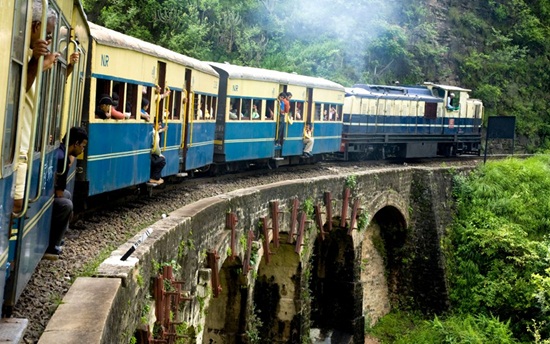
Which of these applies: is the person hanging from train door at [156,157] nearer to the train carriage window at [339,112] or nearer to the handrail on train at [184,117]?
the handrail on train at [184,117]

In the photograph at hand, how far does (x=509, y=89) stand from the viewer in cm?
4278

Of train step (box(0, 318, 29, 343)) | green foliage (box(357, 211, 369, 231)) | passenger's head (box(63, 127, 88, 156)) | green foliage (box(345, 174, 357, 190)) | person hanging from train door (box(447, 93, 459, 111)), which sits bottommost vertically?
green foliage (box(357, 211, 369, 231))

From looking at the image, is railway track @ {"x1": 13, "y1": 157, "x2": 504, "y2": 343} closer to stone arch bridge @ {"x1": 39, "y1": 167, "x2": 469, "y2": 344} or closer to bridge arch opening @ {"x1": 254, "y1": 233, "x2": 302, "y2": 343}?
stone arch bridge @ {"x1": 39, "y1": 167, "x2": 469, "y2": 344}

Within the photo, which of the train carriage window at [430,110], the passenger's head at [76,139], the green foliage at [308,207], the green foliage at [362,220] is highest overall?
the train carriage window at [430,110]

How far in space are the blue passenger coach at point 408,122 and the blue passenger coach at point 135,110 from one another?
12604 mm

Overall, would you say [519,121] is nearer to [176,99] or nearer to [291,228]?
[291,228]

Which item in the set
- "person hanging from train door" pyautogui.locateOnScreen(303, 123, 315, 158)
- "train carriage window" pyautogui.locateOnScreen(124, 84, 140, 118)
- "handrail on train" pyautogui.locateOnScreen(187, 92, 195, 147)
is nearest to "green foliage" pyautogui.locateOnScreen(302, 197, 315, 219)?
"handrail on train" pyautogui.locateOnScreen(187, 92, 195, 147)

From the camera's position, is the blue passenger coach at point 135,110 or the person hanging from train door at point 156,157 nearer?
the blue passenger coach at point 135,110

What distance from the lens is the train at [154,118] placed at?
15.3 feet

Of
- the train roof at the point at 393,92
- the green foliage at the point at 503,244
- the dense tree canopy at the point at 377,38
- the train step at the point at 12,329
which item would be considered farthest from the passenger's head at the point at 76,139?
the dense tree canopy at the point at 377,38

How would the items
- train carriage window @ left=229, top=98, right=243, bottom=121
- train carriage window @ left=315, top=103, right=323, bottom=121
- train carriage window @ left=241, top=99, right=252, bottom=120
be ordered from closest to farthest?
train carriage window @ left=229, top=98, right=243, bottom=121, train carriage window @ left=241, top=99, right=252, bottom=120, train carriage window @ left=315, top=103, right=323, bottom=121

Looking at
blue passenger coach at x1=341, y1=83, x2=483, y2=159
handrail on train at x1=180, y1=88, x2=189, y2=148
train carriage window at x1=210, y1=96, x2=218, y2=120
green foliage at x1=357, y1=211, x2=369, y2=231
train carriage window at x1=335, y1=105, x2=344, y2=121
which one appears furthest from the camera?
blue passenger coach at x1=341, y1=83, x2=483, y2=159

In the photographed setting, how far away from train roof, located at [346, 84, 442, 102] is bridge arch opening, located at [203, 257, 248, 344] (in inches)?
567

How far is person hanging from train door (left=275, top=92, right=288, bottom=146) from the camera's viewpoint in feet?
67.4
